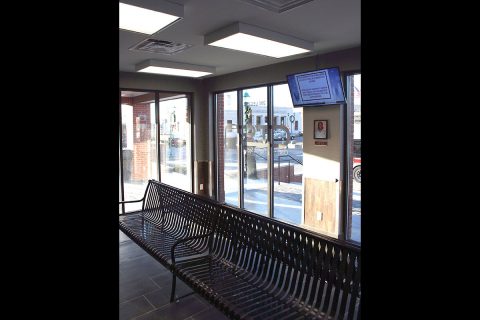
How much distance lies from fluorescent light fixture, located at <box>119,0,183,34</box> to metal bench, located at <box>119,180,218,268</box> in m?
1.75

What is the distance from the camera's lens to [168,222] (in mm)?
4180

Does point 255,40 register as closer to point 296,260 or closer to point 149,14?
point 149,14

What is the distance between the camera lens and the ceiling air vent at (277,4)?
8.61 ft

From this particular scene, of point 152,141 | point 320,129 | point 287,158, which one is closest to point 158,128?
point 152,141

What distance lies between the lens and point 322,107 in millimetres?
4695

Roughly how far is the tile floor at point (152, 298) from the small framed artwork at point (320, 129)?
266 cm

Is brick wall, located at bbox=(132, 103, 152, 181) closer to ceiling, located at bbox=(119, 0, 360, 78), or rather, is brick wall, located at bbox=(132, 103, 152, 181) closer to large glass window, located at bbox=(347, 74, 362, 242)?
ceiling, located at bbox=(119, 0, 360, 78)

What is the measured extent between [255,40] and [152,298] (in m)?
2.71

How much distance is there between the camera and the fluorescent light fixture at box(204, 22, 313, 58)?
3.21 m
